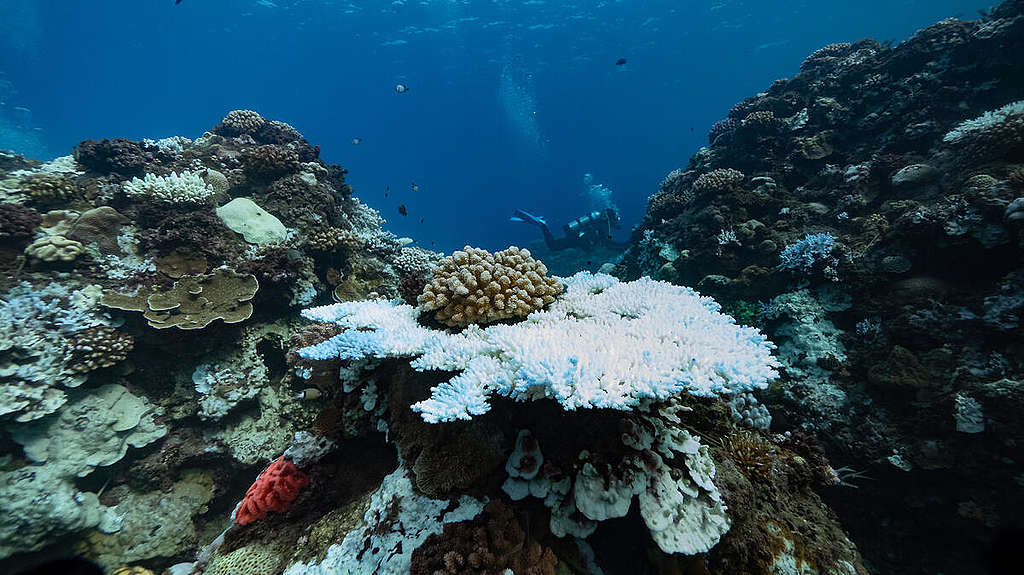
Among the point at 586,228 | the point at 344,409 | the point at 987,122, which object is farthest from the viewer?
the point at 586,228

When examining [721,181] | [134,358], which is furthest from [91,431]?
[721,181]

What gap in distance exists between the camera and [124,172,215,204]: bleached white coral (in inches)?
249

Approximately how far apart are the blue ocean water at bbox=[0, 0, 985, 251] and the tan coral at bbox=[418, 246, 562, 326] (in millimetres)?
30970

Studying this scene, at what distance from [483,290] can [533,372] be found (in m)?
1.61

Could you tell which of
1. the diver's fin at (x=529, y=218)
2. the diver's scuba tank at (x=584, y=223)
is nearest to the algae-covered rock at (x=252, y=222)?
the diver's fin at (x=529, y=218)

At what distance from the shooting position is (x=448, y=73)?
6662 cm

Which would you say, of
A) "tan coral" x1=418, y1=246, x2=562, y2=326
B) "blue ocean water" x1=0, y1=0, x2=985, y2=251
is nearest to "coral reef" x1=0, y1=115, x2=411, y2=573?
"tan coral" x1=418, y1=246, x2=562, y2=326

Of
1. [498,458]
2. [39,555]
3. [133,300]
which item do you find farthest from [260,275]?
[498,458]

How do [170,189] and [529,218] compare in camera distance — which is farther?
[529,218]

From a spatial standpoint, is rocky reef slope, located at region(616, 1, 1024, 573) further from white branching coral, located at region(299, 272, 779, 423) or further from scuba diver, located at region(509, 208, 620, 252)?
scuba diver, located at region(509, 208, 620, 252)

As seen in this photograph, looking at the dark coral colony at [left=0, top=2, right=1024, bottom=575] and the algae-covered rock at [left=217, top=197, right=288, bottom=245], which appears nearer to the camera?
the dark coral colony at [left=0, top=2, right=1024, bottom=575]

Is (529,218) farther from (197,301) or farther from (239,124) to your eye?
(197,301)

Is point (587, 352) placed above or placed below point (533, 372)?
above

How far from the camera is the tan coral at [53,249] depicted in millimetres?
5051
